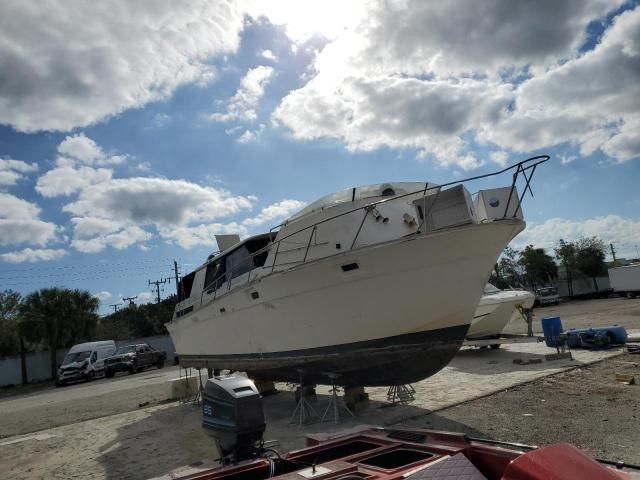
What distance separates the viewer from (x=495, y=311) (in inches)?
485

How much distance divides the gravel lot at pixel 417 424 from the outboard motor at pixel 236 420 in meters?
2.77

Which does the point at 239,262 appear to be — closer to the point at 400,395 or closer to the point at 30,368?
the point at 400,395

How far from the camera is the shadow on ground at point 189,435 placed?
229 inches

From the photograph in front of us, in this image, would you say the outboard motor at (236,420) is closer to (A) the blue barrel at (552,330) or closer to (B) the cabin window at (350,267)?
(B) the cabin window at (350,267)

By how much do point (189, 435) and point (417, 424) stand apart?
148 inches

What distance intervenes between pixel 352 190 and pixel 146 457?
5.08 metres

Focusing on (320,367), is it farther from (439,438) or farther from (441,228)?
(439,438)

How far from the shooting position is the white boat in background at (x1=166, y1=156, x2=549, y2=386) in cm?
595

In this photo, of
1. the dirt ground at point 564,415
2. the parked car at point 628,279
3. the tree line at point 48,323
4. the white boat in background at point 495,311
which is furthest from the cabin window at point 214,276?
the parked car at point 628,279

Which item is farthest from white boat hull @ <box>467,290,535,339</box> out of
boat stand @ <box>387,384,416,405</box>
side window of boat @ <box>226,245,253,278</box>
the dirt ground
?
side window of boat @ <box>226,245,253,278</box>

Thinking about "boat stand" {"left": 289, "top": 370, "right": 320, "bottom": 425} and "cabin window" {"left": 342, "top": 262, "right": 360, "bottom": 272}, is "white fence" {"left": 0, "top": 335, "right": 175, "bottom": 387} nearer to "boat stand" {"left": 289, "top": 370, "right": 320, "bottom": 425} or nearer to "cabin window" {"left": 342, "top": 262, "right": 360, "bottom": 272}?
"boat stand" {"left": 289, "top": 370, "right": 320, "bottom": 425}

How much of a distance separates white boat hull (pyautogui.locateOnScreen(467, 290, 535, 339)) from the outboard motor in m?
10.00

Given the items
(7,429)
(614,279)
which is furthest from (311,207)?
(614,279)

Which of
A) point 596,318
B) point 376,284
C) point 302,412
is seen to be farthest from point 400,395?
point 596,318
